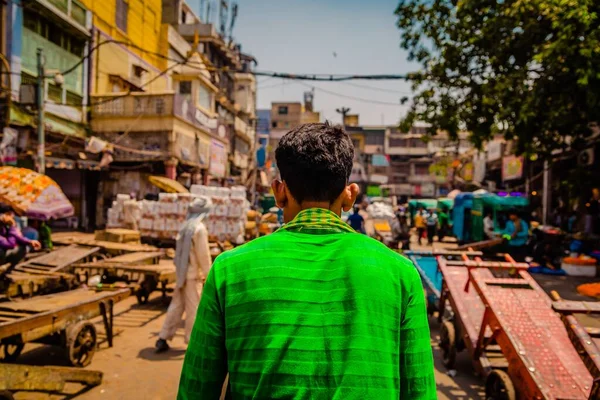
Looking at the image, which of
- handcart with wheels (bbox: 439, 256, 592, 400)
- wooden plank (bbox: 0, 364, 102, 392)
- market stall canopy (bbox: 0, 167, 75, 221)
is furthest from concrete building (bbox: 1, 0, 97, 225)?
handcart with wheels (bbox: 439, 256, 592, 400)

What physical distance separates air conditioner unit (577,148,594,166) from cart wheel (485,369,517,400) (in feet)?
43.5

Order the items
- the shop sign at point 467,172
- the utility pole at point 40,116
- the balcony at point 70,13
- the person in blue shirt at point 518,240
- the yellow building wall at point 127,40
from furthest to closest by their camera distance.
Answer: the shop sign at point 467,172 → the yellow building wall at point 127,40 → the balcony at point 70,13 → the person in blue shirt at point 518,240 → the utility pole at point 40,116

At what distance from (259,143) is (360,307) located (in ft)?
161

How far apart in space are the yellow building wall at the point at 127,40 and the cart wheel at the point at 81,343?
54.5ft

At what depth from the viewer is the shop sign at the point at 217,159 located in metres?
28.5

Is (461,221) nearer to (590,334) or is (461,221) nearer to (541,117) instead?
(541,117)

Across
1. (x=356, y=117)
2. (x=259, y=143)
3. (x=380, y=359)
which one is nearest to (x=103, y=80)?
(x=380, y=359)

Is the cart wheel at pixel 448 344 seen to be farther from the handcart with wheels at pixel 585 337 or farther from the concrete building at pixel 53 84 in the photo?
the concrete building at pixel 53 84

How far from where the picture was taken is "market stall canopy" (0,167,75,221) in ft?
24.7

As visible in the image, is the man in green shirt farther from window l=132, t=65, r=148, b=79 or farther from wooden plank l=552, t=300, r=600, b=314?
window l=132, t=65, r=148, b=79

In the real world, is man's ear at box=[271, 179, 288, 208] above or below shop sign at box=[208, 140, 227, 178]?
below

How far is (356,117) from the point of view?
68.8 metres

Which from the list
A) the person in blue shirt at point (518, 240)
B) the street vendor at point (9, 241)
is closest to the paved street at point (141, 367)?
the street vendor at point (9, 241)

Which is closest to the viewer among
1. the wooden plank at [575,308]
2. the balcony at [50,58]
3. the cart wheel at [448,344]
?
the wooden plank at [575,308]
